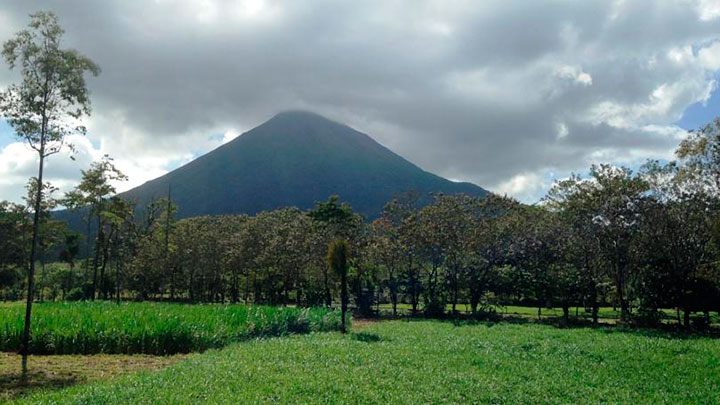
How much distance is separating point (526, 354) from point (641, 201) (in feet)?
61.9

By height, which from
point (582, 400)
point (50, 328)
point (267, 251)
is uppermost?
point (267, 251)

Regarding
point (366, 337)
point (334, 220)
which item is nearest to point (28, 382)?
point (366, 337)

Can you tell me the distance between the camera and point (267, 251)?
43000mm

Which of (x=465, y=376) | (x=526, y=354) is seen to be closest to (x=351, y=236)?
(x=526, y=354)

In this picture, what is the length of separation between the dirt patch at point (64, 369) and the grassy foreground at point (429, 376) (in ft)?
3.67

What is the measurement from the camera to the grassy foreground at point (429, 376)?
28.3 ft

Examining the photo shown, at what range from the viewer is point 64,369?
1172cm

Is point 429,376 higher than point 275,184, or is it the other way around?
point 275,184

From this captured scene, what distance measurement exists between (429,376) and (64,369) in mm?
9009

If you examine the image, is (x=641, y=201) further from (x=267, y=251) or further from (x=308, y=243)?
(x=267, y=251)

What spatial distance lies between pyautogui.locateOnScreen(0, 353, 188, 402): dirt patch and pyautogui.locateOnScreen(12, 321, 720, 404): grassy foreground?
112cm

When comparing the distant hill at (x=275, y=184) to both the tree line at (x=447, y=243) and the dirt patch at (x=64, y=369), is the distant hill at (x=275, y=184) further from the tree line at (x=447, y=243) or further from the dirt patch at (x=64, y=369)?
the dirt patch at (x=64, y=369)

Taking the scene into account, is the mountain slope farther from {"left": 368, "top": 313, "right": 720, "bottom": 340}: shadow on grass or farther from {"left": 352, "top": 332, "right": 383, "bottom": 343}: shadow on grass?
{"left": 352, "top": 332, "right": 383, "bottom": 343}: shadow on grass

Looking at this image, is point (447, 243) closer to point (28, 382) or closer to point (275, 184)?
point (28, 382)
